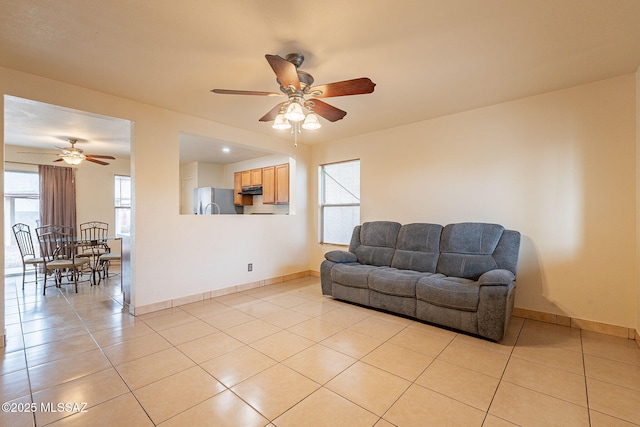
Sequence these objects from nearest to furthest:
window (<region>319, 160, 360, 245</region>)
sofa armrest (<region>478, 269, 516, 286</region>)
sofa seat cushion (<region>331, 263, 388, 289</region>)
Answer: sofa armrest (<region>478, 269, 516, 286</region>) < sofa seat cushion (<region>331, 263, 388, 289</region>) < window (<region>319, 160, 360, 245</region>)

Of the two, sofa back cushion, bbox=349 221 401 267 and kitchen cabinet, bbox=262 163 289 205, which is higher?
kitchen cabinet, bbox=262 163 289 205

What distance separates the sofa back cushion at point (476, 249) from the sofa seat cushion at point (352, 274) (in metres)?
0.87

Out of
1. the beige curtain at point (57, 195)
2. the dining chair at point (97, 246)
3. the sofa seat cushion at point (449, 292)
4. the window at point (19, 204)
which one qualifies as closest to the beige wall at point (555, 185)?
the sofa seat cushion at point (449, 292)

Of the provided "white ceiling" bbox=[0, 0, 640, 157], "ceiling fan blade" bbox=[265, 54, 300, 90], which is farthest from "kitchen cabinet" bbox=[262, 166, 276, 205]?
"ceiling fan blade" bbox=[265, 54, 300, 90]

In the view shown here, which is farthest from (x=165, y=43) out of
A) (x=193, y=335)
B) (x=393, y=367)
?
(x=393, y=367)

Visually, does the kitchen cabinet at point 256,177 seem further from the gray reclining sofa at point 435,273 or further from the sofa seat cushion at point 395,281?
the sofa seat cushion at point 395,281

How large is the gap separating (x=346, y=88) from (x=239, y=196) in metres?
5.20

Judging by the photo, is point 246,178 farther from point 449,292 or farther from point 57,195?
point 449,292

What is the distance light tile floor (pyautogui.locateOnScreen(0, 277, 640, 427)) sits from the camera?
169cm

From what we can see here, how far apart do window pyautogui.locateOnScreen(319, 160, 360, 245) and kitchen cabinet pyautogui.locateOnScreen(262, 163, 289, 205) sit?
766mm

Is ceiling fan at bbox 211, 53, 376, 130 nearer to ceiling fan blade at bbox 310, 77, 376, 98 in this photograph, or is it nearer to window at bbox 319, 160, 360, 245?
ceiling fan blade at bbox 310, 77, 376, 98

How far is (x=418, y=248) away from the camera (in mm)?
3686

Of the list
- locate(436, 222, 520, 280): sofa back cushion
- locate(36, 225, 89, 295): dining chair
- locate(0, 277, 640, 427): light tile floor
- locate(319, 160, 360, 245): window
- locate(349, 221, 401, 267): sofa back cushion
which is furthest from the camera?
locate(319, 160, 360, 245): window

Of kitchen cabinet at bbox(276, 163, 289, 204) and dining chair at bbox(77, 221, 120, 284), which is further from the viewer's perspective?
kitchen cabinet at bbox(276, 163, 289, 204)
